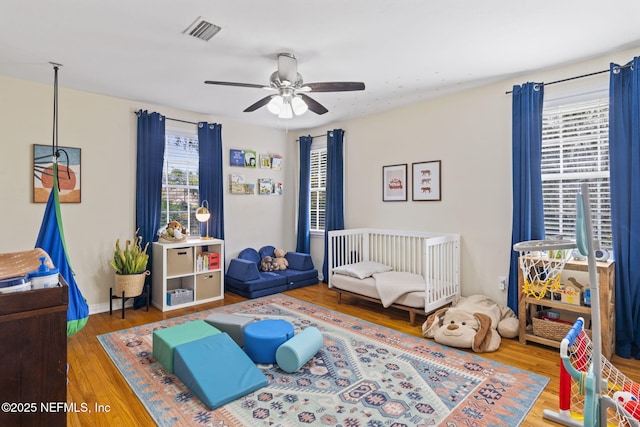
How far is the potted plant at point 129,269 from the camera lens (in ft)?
12.3

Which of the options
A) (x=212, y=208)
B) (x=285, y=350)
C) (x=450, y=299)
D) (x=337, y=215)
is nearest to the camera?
(x=285, y=350)

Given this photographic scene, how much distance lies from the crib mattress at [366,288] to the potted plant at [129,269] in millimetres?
2287

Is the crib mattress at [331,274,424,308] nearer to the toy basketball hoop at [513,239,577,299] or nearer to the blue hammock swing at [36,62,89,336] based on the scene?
the toy basketball hoop at [513,239,577,299]

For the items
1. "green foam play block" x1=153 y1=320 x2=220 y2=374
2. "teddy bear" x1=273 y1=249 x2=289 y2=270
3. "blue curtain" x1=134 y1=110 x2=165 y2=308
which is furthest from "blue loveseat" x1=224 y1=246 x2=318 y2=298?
"green foam play block" x1=153 y1=320 x2=220 y2=374

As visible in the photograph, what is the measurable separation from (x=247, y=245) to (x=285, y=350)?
304cm

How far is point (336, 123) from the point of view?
524cm

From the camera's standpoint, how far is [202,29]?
2410mm

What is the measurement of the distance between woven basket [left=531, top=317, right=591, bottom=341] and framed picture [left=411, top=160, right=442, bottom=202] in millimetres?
1671

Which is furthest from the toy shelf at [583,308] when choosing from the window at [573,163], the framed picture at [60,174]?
the framed picture at [60,174]

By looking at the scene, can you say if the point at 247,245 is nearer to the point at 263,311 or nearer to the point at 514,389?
the point at 263,311

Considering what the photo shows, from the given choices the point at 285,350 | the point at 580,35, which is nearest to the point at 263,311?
the point at 285,350

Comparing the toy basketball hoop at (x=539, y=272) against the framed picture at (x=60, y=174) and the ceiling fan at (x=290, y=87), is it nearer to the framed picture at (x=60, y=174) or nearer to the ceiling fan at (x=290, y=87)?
the ceiling fan at (x=290, y=87)

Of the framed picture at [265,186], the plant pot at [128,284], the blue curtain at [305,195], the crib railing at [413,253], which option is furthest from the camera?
the blue curtain at [305,195]

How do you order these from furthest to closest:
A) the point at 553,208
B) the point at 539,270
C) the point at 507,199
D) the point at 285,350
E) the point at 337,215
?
the point at 337,215 < the point at 507,199 < the point at 553,208 < the point at 539,270 < the point at 285,350
